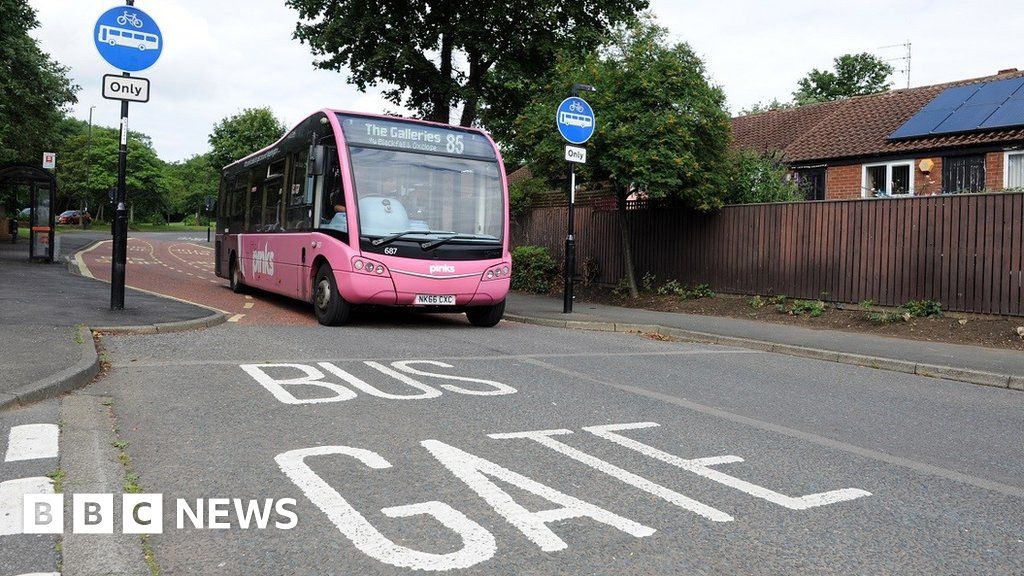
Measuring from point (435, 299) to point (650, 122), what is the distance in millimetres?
6596

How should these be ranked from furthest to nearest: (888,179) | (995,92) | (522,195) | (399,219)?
(522,195) < (888,179) < (995,92) < (399,219)

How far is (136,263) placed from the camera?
88.1 feet

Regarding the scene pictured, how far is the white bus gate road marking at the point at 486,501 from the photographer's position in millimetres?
3279

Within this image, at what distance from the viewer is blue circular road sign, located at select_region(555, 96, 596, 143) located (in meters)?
14.3

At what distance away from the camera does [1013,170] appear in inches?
717

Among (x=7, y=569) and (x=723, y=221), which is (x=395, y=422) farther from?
(x=723, y=221)

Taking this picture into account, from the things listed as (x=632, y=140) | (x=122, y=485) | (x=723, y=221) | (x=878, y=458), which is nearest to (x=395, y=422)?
(x=122, y=485)

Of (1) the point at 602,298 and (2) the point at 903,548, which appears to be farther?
(1) the point at 602,298

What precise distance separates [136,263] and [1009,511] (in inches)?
1076

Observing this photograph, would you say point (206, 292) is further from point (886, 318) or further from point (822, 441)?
point (822, 441)

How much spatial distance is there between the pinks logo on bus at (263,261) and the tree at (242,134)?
6234cm

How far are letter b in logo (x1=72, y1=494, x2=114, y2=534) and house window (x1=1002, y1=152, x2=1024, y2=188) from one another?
64.5 ft

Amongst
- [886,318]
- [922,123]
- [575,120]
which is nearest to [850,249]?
[886,318]

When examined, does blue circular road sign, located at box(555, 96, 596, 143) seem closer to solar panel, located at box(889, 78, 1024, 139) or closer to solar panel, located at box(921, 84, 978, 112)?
solar panel, located at box(889, 78, 1024, 139)
